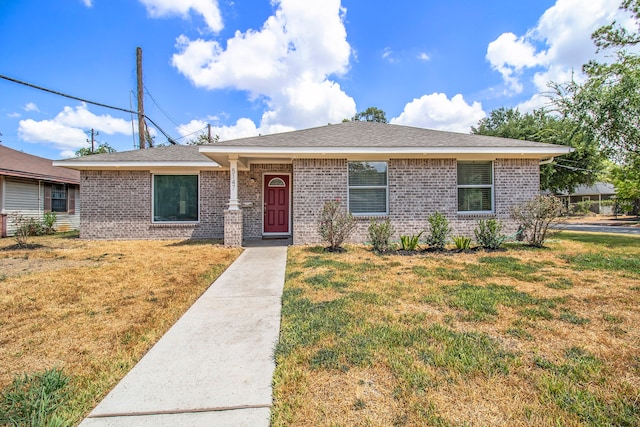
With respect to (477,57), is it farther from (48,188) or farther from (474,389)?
(48,188)

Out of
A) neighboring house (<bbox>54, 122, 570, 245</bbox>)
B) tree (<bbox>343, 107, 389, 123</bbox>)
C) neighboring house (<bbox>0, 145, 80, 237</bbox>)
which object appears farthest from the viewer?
tree (<bbox>343, 107, 389, 123</bbox>)

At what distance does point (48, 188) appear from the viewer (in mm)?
14688

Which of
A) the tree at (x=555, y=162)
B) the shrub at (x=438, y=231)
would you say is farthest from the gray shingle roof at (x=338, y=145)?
the tree at (x=555, y=162)

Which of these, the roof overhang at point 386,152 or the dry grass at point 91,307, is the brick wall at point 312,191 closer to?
the roof overhang at point 386,152

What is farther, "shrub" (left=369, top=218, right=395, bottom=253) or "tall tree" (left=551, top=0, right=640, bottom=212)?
"tall tree" (left=551, top=0, right=640, bottom=212)

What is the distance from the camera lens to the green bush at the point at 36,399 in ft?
6.16

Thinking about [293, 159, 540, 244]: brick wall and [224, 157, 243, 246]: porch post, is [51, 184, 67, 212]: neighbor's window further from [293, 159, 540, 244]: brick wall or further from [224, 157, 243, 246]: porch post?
[293, 159, 540, 244]: brick wall

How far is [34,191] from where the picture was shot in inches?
549

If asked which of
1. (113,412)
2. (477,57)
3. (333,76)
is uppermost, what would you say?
(333,76)

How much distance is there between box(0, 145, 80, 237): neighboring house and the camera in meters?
12.6

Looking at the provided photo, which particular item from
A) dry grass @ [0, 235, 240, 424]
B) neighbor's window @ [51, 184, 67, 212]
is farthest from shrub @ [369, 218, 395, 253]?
neighbor's window @ [51, 184, 67, 212]

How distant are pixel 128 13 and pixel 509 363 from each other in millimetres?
14199

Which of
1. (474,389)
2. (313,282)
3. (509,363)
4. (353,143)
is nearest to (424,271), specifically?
(313,282)

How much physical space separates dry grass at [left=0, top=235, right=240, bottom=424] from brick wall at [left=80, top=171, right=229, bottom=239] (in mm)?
2940
